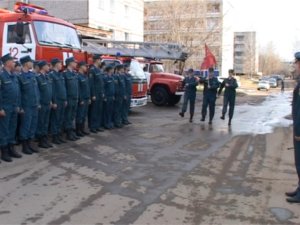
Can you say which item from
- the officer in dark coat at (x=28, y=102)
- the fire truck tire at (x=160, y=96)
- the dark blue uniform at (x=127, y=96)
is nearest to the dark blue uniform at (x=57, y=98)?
the officer in dark coat at (x=28, y=102)

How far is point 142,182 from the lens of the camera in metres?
7.40

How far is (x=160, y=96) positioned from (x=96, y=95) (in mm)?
10270

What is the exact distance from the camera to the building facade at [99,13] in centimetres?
3397

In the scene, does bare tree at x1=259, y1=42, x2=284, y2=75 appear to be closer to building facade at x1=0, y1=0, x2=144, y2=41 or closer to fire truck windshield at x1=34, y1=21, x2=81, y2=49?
building facade at x1=0, y1=0, x2=144, y2=41

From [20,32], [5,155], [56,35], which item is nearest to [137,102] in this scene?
[56,35]

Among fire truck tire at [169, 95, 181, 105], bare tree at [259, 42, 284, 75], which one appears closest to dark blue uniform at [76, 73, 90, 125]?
fire truck tire at [169, 95, 181, 105]

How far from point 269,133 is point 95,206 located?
8872mm

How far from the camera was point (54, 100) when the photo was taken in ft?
33.8

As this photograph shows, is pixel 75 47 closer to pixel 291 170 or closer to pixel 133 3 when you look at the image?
pixel 291 170

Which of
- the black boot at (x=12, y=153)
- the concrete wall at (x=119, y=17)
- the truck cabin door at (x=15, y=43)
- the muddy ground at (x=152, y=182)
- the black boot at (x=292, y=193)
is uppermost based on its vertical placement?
the concrete wall at (x=119, y=17)

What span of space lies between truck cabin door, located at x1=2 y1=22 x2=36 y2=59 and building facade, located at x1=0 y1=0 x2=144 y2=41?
17.9 m

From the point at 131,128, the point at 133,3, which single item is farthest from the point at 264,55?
the point at 131,128

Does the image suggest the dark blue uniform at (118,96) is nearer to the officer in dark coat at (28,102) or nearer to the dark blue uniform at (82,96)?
the dark blue uniform at (82,96)

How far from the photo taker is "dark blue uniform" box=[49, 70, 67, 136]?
10258 mm
